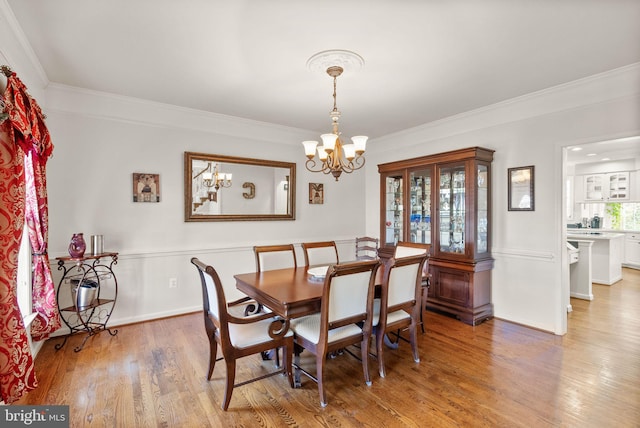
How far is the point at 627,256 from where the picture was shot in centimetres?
673

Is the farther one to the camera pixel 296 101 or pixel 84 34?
pixel 296 101

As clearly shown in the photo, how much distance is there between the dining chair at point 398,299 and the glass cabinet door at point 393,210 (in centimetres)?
203

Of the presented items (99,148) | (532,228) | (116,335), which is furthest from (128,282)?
(532,228)

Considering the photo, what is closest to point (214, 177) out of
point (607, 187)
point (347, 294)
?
point (347, 294)

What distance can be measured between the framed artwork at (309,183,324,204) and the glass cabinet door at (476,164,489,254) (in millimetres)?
2283

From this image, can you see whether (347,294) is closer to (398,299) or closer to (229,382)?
(398,299)

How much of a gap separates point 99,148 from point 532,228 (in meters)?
4.78

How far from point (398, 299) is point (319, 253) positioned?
124 centimetres

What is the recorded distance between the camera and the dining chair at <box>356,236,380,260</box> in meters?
4.93

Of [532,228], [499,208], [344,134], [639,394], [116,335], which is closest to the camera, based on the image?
[639,394]

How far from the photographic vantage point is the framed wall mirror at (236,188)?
12.8ft

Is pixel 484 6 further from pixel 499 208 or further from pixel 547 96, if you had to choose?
pixel 499 208

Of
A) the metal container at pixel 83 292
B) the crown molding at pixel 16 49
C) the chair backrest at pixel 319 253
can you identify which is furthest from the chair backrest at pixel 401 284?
the crown molding at pixel 16 49

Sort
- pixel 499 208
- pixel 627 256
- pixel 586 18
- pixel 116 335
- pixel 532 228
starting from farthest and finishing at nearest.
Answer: pixel 627 256
pixel 499 208
pixel 532 228
pixel 116 335
pixel 586 18
